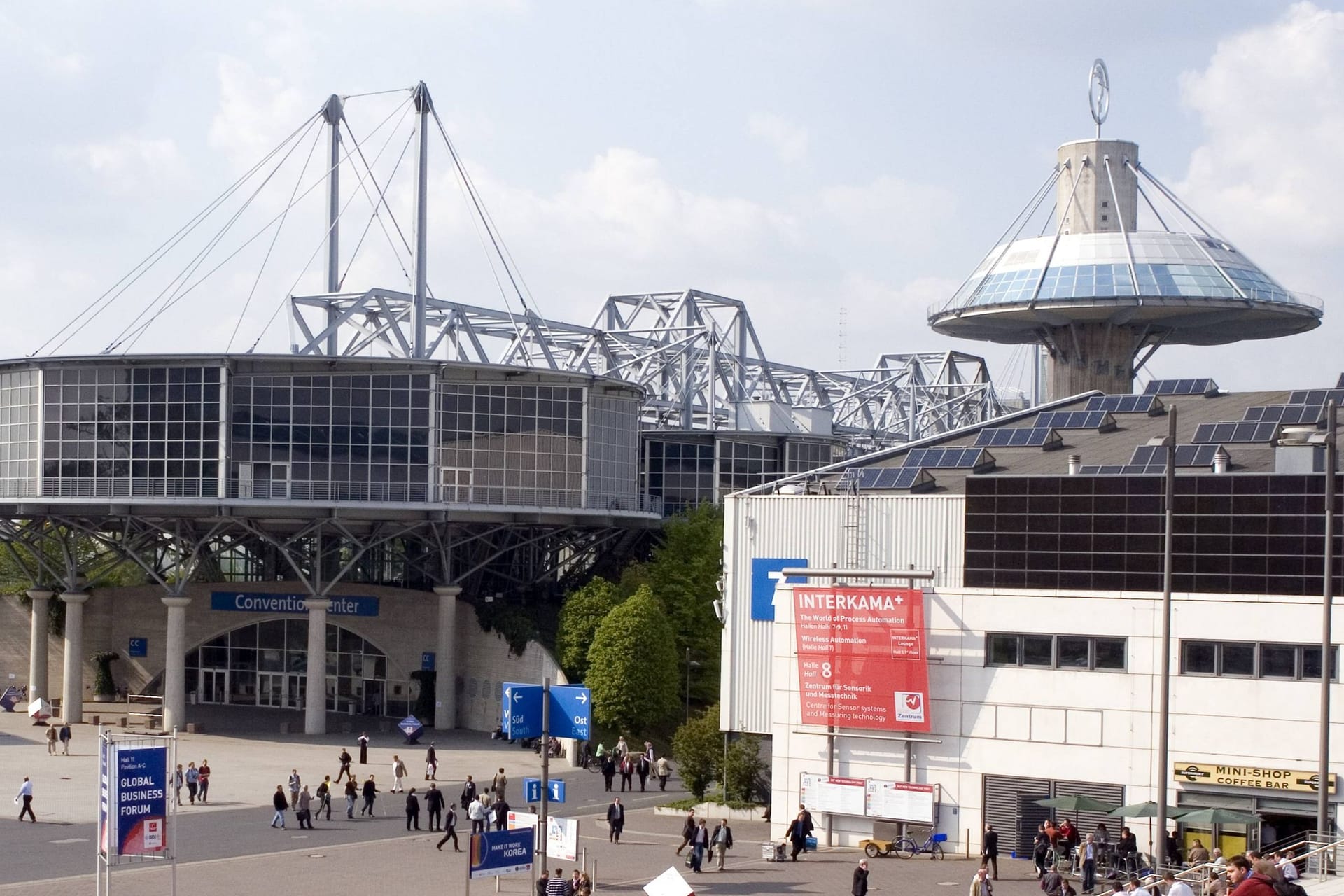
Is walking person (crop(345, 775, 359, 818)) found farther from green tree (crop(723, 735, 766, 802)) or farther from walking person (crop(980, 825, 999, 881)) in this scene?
walking person (crop(980, 825, 999, 881))

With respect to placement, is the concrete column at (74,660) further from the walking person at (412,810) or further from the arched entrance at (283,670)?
the walking person at (412,810)

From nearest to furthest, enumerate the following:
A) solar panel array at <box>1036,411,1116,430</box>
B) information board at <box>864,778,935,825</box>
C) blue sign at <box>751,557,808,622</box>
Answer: information board at <box>864,778,935,825</box>
blue sign at <box>751,557,808,622</box>
solar panel array at <box>1036,411,1116,430</box>

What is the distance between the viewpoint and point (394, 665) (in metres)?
85.4

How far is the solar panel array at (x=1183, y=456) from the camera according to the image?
47062mm

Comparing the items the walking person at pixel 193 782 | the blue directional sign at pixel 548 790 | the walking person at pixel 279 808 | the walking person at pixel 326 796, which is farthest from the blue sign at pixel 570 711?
the walking person at pixel 193 782

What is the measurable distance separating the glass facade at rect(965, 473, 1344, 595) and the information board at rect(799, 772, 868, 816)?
6.38 metres

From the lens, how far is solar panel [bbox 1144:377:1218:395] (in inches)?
2435

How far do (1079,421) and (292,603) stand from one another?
41.5 meters

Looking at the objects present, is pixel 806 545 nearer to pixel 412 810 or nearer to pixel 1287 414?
pixel 412 810

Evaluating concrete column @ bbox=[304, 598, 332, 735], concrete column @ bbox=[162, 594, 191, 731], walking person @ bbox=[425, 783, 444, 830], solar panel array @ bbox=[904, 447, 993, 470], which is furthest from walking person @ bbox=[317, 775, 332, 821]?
concrete column @ bbox=[162, 594, 191, 731]

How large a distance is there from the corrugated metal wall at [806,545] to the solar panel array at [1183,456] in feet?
17.7

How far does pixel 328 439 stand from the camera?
7712 cm

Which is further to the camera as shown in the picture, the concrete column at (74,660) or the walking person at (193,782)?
the concrete column at (74,660)

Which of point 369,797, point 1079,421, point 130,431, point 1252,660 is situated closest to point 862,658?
point 1252,660
